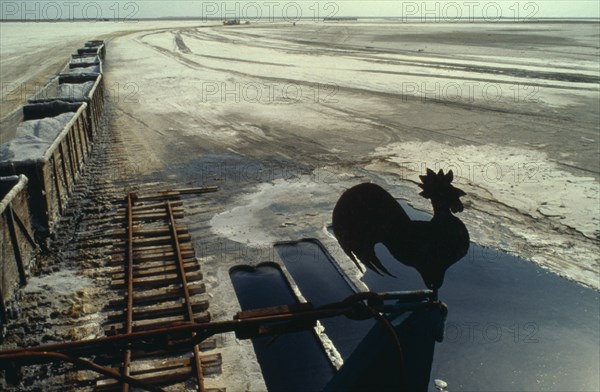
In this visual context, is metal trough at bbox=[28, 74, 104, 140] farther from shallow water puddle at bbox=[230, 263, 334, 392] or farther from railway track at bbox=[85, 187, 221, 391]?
shallow water puddle at bbox=[230, 263, 334, 392]

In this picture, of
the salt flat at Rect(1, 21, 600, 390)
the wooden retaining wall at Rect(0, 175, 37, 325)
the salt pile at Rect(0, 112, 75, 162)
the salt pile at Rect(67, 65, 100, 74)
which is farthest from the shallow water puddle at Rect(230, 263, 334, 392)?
the salt pile at Rect(67, 65, 100, 74)

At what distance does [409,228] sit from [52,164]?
8.90 meters

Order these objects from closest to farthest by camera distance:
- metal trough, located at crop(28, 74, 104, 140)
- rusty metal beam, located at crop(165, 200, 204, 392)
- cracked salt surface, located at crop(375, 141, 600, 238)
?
1. rusty metal beam, located at crop(165, 200, 204, 392)
2. cracked salt surface, located at crop(375, 141, 600, 238)
3. metal trough, located at crop(28, 74, 104, 140)

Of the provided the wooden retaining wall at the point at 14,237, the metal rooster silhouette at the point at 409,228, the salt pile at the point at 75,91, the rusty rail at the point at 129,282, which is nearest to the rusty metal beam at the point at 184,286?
the rusty rail at the point at 129,282

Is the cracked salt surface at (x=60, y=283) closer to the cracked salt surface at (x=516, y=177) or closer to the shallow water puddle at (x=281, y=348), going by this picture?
the shallow water puddle at (x=281, y=348)

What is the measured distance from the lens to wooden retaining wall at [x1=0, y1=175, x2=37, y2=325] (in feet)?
22.2

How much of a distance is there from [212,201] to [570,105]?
16.5 m

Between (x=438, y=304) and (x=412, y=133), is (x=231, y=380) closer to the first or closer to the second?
(x=438, y=304)

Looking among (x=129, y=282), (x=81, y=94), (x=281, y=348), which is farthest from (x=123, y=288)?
(x=81, y=94)

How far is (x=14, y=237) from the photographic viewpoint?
7191 mm

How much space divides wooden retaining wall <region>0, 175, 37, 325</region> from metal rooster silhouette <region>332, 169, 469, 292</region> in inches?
231

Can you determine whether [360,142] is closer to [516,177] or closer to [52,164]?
[516,177]

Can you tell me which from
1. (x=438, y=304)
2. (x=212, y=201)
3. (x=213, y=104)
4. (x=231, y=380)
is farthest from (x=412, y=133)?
(x=438, y=304)

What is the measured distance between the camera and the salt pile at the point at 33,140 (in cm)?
891
